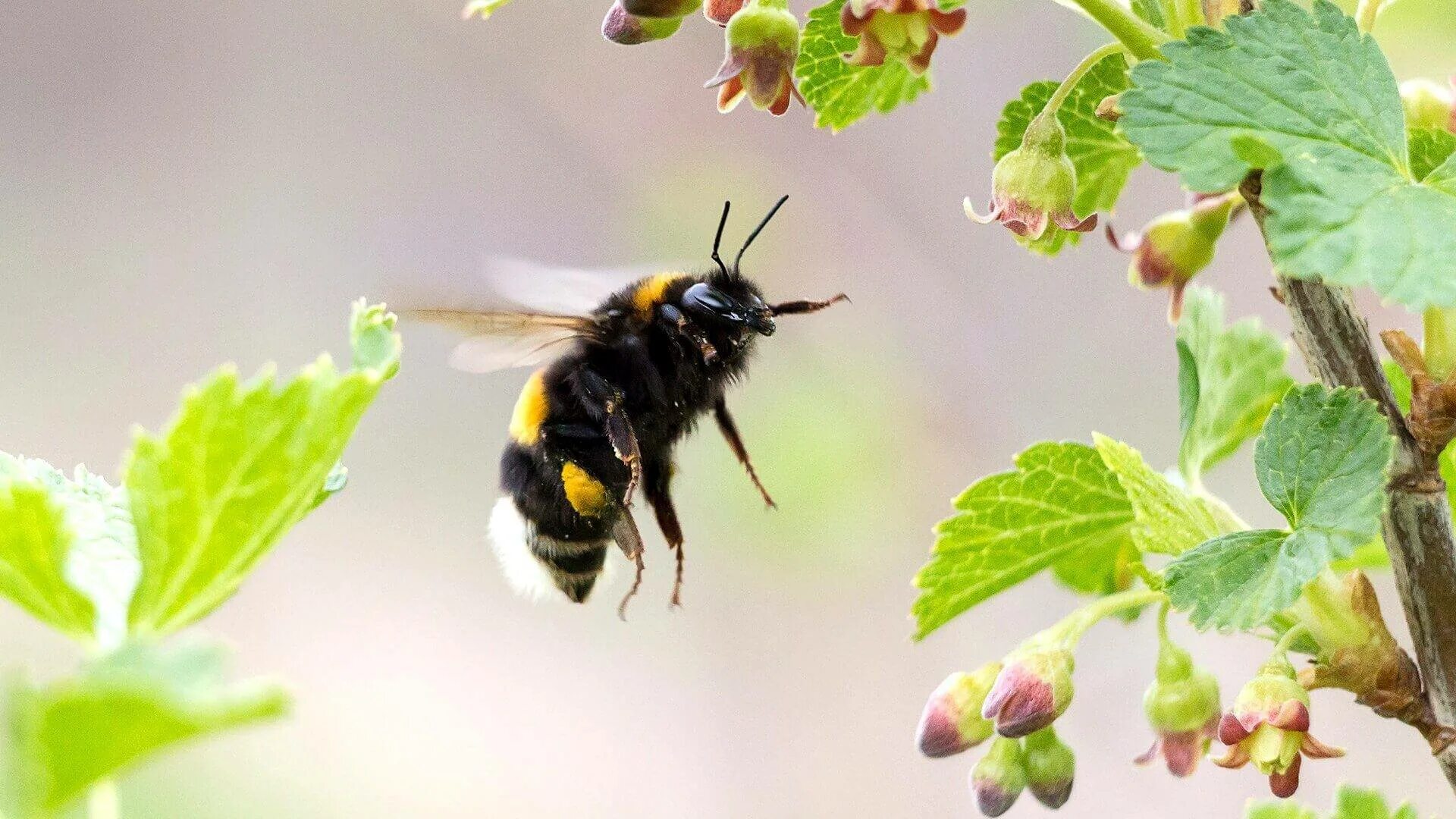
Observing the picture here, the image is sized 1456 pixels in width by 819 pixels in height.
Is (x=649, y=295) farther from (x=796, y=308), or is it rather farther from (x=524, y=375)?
(x=524, y=375)

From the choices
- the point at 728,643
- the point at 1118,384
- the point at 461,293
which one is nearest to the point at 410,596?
the point at 728,643

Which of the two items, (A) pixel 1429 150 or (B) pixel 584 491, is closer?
(A) pixel 1429 150

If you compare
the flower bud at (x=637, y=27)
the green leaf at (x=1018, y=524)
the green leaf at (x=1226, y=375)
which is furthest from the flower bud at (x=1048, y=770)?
the flower bud at (x=637, y=27)

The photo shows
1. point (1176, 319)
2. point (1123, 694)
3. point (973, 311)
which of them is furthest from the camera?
point (973, 311)

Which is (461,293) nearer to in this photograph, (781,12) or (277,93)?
(781,12)

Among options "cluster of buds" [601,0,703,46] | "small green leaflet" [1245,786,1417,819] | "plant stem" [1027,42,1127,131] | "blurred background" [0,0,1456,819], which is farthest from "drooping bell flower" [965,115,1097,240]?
"blurred background" [0,0,1456,819]

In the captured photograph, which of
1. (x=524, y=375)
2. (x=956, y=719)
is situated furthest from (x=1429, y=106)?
(x=524, y=375)
